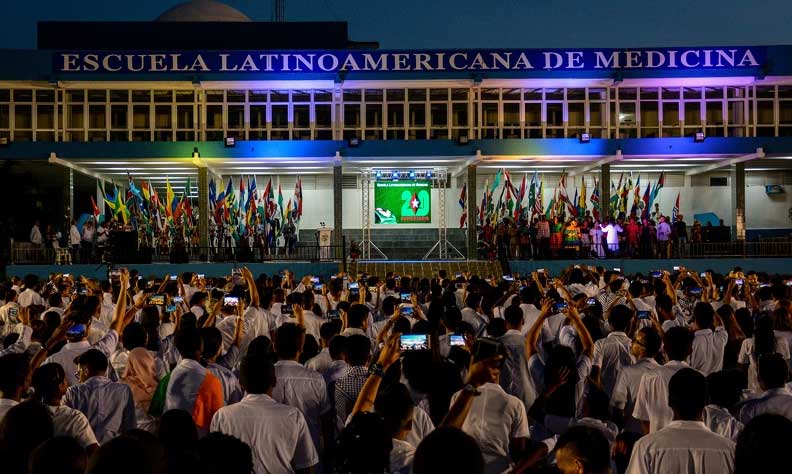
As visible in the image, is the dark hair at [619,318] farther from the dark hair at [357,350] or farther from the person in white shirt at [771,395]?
the dark hair at [357,350]

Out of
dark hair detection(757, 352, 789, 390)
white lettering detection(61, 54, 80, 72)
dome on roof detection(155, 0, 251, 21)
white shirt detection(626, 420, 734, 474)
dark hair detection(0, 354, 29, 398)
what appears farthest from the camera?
dome on roof detection(155, 0, 251, 21)

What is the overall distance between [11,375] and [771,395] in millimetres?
5196

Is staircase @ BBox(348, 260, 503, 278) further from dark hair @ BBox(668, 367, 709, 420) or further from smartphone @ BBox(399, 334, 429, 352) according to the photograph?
dark hair @ BBox(668, 367, 709, 420)

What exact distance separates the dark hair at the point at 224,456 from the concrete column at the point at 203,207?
30.5 m

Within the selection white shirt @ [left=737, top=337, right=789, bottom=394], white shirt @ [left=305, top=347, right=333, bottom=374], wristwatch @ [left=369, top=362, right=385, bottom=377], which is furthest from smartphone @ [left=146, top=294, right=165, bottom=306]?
white shirt @ [left=737, top=337, right=789, bottom=394]

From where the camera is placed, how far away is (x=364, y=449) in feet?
12.6

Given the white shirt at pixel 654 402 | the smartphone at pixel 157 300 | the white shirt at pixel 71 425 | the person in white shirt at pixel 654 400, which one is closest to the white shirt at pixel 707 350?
the person in white shirt at pixel 654 400

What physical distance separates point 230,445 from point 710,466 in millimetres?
2517

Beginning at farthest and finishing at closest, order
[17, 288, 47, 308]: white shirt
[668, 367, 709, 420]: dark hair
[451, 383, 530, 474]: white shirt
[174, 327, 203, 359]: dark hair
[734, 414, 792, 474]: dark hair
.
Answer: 1. [17, 288, 47, 308]: white shirt
2. [174, 327, 203, 359]: dark hair
3. [451, 383, 530, 474]: white shirt
4. [668, 367, 709, 420]: dark hair
5. [734, 414, 792, 474]: dark hair

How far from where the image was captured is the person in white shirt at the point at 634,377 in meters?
6.92

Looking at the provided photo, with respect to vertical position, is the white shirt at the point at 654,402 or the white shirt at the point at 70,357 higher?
the white shirt at the point at 70,357

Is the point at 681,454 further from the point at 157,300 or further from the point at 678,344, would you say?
the point at 157,300

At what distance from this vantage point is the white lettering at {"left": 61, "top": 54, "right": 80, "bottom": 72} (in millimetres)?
33312

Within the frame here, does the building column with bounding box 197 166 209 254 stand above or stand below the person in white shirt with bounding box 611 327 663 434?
above
